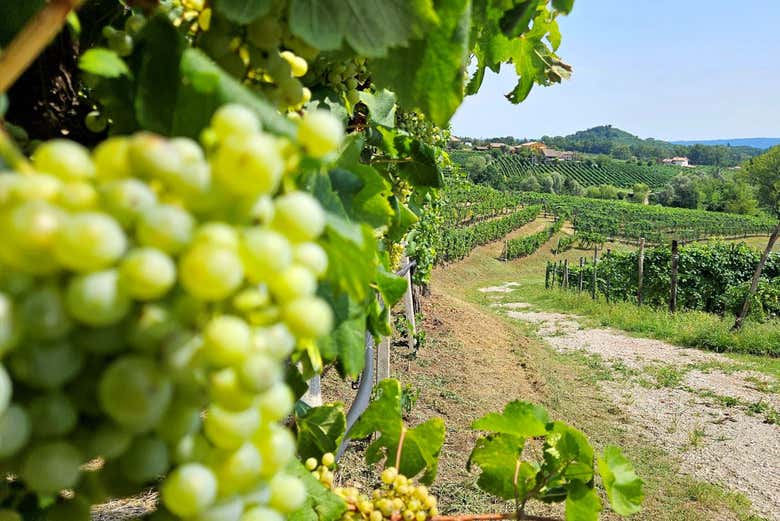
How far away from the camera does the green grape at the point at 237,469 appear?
0.45 meters

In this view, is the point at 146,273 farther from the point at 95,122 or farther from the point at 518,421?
the point at 518,421

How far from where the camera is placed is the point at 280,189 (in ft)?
1.74

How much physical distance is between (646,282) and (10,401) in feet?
74.3

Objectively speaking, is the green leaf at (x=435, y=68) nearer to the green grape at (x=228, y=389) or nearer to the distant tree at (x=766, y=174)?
the green grape at (x=228, y=389)

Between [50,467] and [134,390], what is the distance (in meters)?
0.10

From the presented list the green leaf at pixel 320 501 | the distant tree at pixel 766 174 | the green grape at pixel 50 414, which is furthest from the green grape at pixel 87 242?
the distant tree at pixel 766 174

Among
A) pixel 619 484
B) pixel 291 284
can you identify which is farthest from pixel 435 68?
pixel 619 484

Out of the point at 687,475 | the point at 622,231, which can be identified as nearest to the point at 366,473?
the point at 687,475

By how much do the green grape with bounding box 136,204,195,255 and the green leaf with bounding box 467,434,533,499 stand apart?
4.67 feet

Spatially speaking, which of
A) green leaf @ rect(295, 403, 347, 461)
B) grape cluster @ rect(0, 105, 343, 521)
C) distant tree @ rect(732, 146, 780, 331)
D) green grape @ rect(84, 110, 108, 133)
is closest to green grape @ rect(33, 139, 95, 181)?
grape cluster @ rect(0, 105, 343, 521)

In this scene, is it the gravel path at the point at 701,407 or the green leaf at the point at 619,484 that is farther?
the gravel path at the point at 701,407

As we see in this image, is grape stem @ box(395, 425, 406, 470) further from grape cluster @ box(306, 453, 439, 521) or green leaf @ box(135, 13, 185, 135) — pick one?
green leaf @ box(135, 13, 185, 135)

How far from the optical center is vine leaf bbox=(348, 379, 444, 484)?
1.70m

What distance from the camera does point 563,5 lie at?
1.12m
